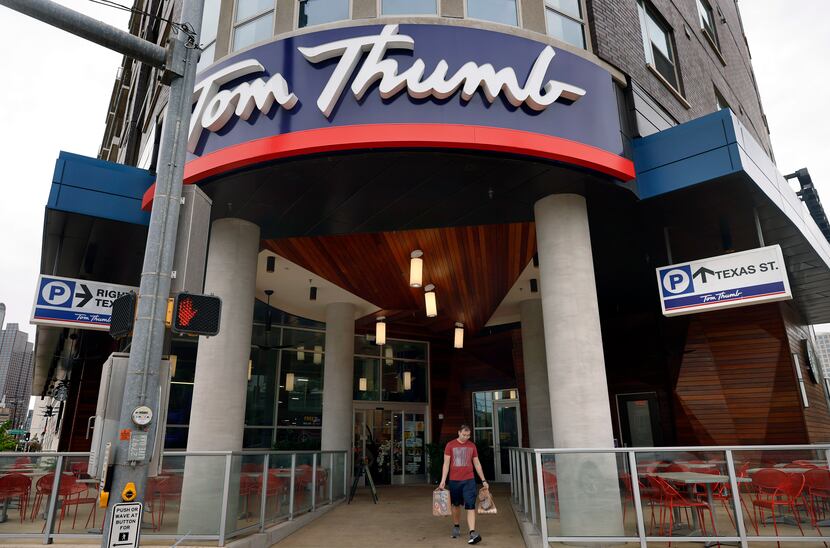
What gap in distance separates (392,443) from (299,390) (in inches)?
157

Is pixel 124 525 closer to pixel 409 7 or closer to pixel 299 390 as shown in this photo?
pixel 409 7

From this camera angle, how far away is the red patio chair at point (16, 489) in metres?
7.95

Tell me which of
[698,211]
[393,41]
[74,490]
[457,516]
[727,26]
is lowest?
[457,516]

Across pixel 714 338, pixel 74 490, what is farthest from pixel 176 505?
pixel 714 338

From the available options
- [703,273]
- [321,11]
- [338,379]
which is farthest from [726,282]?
[338,379]

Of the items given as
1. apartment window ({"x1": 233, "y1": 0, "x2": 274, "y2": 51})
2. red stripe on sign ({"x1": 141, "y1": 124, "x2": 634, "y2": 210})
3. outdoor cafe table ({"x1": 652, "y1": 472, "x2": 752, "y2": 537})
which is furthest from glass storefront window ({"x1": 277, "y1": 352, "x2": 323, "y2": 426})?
outdoor cafe table ({"x1": 652, "y1": 472, "x2": 752, "y2": 537})

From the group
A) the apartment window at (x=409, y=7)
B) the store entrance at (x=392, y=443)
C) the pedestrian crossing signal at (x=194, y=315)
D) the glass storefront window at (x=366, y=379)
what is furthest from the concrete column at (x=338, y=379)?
the pedestrian crossing signal at (x=194, y=315)

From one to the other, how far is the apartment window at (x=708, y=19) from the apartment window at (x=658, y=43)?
4.11 m

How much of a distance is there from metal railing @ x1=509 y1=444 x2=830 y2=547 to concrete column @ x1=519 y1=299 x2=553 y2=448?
914 cm

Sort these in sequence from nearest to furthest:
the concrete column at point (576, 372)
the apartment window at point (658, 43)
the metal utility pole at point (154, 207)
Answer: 1. the metal utility pole at point (154, 207)
2. the concrete column at point (576, 372)
3. the apartment window at point (658, 43)

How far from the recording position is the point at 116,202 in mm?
9578

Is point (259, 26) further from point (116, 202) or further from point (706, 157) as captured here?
point (706, 157)

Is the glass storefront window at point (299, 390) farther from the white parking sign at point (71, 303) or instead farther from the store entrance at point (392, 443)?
the white parking sign at point (71, 303)

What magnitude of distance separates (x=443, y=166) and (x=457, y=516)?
219 inches
